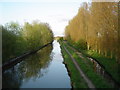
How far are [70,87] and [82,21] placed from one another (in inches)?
1114

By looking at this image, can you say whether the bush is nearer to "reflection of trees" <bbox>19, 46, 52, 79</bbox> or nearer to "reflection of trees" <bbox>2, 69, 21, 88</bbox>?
"reflection of trees" <bbox>19, 46, 52, 79</bbox>

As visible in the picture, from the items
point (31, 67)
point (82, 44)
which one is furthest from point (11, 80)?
A: point (82, 44)

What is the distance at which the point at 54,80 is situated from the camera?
695 inches

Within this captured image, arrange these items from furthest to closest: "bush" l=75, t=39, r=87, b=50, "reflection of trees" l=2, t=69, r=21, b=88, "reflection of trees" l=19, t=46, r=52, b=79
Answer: "bush" l=75, t=39, r=87, b=50
"reflection of trees" l=19, t=46, r=52, b=79
"reflection of trees" l=2, t=69, r=21, b=88

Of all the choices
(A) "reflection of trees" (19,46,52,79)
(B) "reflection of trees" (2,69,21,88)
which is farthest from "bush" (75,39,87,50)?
(B) "reflection of trees" (2,69,21,88)

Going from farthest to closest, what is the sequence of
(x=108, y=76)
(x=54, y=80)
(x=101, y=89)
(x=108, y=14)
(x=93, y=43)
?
(x=93, y=43) < (x=108, y=14) < (x=54, y=80) < (x=108, y=76) < (x=101, y=89)

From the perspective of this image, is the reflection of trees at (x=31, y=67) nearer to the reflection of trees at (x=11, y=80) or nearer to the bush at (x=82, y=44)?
the reflection of trees at (x=11, y=80)

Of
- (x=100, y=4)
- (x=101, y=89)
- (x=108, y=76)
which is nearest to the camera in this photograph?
(x=101, y=89)

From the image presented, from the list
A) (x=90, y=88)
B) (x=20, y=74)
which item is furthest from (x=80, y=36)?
(x=90, y=88)

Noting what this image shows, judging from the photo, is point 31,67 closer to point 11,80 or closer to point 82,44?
point 11,80

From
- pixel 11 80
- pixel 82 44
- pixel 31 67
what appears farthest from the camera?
pixel 82 44

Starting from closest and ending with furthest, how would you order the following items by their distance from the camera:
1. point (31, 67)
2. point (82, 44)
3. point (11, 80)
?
point (11, 80) → point (31, 67) → point (82, 44)

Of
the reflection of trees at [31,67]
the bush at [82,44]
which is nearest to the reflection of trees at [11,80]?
the reflection of trees at [31,67]

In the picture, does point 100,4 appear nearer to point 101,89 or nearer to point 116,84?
point 116,84
